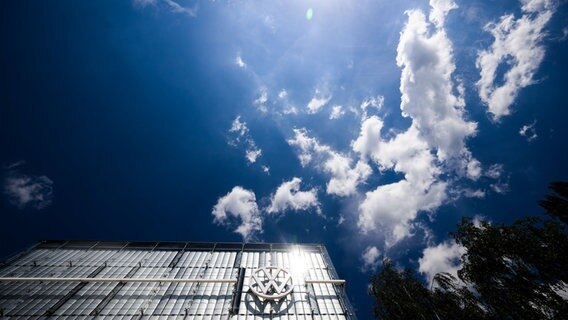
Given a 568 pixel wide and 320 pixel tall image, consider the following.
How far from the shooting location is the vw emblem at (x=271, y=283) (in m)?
24.0

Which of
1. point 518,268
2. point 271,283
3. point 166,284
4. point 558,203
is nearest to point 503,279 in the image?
point 518,268

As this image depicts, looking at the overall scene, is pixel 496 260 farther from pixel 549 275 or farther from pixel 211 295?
pixel 211 295

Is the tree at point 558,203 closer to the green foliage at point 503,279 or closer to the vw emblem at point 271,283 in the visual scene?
the green foliage at point 503,279

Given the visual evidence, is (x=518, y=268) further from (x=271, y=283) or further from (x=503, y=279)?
(x=271, y=283)

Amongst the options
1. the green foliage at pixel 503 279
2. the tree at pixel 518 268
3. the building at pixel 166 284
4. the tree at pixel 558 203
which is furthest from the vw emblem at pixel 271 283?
the tree at pixel 558 203

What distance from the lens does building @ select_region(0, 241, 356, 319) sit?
74.6 ft

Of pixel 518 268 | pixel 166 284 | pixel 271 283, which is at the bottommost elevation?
pixel 518 268

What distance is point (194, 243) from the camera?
36.5 meters

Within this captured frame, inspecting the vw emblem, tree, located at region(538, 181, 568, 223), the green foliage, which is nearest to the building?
the vw emblem

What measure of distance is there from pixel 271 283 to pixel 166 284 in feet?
39.9

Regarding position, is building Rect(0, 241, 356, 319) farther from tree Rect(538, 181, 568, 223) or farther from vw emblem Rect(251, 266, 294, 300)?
tree Rect(538, 181, 568, 223)

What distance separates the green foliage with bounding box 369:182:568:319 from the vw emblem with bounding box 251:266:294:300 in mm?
14180

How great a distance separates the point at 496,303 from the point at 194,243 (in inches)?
1477

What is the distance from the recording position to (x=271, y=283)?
25.3 meters
